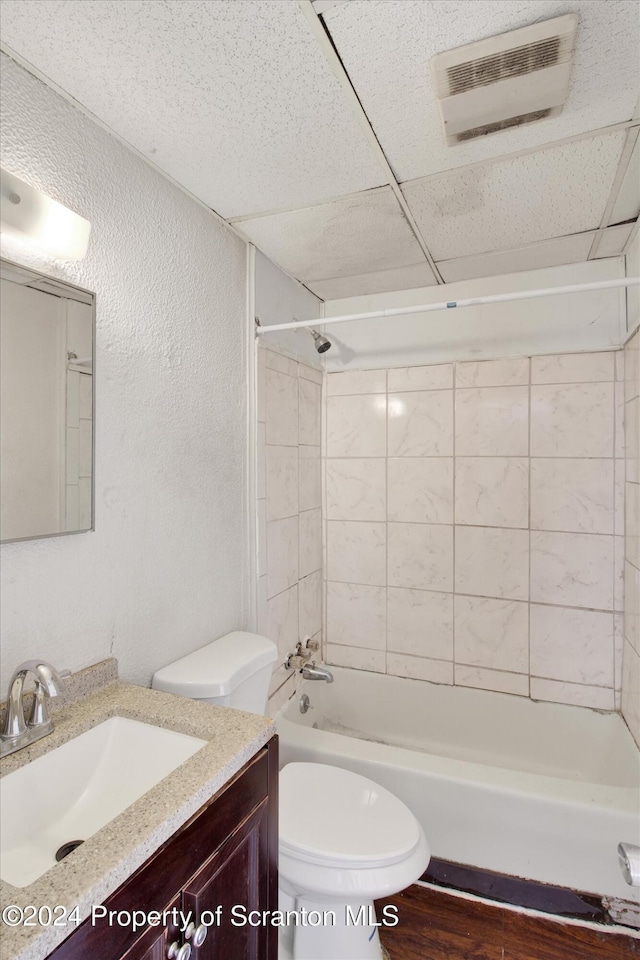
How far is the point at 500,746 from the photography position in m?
2.23

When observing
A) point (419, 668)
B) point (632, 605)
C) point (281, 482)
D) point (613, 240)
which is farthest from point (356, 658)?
point (613, 240)

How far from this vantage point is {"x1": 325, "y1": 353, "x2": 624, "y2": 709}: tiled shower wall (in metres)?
2.14

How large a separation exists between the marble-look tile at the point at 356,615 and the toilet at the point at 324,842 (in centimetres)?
96

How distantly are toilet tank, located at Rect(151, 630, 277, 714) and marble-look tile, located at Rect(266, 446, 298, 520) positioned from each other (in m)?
0.58

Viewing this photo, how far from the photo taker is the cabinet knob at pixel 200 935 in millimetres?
815

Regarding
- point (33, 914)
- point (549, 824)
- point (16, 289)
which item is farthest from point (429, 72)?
point (549, 824)

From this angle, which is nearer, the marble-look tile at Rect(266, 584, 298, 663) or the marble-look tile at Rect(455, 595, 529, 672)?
the marble-look tile at Rect(266, 584, 298, 663)

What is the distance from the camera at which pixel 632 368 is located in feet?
6.42

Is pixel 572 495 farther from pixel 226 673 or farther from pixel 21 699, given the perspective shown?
pixel 21 699

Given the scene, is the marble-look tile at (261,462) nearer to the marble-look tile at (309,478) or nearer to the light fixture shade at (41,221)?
the marble-look tile at (309,478)

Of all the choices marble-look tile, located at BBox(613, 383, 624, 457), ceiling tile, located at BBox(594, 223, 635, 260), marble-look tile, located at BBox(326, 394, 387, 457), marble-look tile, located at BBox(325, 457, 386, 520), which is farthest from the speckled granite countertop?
ceiling tile, located at BBox(594, 223, 635, 260)

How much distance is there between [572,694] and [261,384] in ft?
6.30

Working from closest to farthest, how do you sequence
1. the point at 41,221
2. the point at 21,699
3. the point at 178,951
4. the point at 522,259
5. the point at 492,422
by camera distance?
the point at 178,951, the point at 21,699, the point at 41,221, the point at 522,259, the point at 492,422

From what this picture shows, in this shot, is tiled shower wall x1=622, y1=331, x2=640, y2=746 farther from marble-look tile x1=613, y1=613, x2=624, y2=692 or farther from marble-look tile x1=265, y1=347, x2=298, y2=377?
marble-look tile x1=265, y1=347, x2=298, y2=377
